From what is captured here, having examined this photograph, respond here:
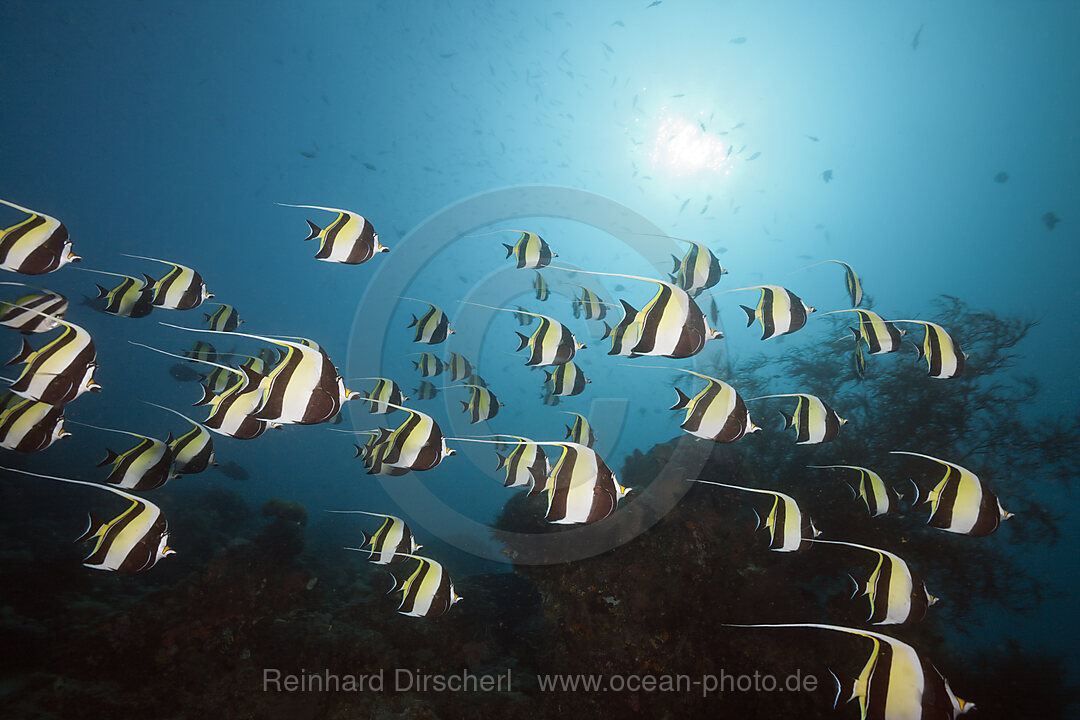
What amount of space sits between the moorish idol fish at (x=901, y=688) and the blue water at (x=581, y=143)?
29.1 ft

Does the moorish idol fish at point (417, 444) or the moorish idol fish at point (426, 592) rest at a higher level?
the moorish idol fish at point (417, 444)

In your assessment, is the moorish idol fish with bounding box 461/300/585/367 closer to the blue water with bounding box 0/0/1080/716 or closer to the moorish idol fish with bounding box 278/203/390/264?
the moorish idol fish with bounding box 278/203/390/264

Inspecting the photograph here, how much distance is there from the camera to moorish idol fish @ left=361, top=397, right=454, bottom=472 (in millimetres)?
2924

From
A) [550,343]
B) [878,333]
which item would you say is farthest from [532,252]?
[878,333]

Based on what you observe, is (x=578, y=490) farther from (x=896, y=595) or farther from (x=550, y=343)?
(x=896, y=595)

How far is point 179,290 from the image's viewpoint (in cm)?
381

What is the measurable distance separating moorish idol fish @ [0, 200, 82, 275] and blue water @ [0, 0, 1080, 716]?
747 cm

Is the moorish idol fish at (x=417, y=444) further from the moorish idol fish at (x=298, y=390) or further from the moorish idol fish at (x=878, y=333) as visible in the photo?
the moorish idol fish at (x=878, y=333)

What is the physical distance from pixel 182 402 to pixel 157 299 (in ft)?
203

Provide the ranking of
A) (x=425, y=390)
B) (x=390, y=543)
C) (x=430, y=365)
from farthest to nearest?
(x=425, y=390) < (x=430, y=365) < (x=390, y=543)

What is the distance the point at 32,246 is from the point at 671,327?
175 inches

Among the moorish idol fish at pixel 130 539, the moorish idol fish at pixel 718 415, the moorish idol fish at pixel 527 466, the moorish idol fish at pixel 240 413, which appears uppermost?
Result: the moorish idol fish at pixel 718 415

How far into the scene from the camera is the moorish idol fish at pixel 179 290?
3762mm

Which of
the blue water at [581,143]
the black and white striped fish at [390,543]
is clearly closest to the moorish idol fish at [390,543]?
the black and white striped fish at [390,543]
